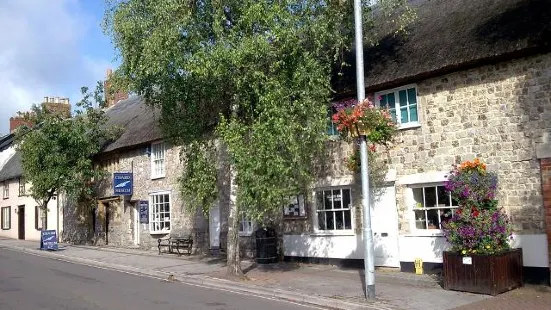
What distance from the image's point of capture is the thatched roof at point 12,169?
37.0m

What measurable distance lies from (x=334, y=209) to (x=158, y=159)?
32.6 feet

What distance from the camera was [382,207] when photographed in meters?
14.3

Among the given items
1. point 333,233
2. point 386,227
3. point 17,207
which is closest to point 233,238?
point 333,233

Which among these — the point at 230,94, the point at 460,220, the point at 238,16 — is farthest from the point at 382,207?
the point at 238,16

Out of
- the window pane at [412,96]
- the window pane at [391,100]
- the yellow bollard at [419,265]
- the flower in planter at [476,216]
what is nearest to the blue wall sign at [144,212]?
the window pane at [391,100]

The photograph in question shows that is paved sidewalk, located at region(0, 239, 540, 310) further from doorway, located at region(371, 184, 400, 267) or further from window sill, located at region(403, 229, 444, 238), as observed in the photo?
window sill, located at region(403, 229, 444, 238)

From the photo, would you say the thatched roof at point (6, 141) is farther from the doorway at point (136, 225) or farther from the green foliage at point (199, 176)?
the green foliage at point (199, 176)

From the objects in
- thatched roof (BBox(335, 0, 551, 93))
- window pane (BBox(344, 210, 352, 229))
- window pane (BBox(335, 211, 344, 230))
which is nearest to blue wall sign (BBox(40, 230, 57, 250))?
window pane (BBox(335, 211, 344, 230))

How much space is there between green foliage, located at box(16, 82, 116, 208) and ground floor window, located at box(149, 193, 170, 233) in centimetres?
463

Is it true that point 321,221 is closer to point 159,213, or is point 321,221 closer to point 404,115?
point 404,115

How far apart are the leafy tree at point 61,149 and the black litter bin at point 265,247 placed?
489 inches

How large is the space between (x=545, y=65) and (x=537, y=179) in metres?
2.38

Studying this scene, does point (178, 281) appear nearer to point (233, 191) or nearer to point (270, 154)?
point (233, 191)

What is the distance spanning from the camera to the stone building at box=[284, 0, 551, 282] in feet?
37.6
